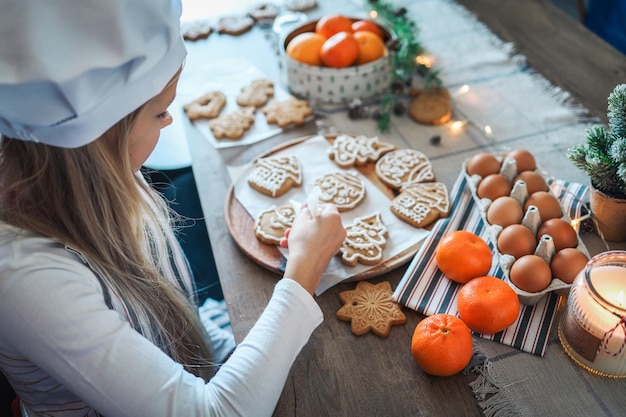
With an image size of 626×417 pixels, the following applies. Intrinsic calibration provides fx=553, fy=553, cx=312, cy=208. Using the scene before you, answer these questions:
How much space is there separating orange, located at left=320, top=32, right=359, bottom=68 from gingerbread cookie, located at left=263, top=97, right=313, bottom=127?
0.15 metres

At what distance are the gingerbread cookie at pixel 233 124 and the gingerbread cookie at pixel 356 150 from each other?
276 millimetres

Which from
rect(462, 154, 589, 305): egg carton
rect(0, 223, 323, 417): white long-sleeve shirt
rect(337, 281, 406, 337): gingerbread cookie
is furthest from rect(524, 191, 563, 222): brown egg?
rect(0, 223, 323, 417): white long-sleeve shirt

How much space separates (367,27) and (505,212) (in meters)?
0.83

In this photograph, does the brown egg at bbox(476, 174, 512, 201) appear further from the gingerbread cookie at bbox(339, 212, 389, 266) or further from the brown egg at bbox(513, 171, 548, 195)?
the gingerbread cookie at bbox(339, 212, 389, 266)

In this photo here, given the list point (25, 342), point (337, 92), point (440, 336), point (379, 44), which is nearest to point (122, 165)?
point (25, 342)

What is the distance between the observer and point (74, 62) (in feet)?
2.35

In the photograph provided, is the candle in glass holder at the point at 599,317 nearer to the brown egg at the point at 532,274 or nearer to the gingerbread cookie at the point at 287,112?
the brown egg at the point at 532,274

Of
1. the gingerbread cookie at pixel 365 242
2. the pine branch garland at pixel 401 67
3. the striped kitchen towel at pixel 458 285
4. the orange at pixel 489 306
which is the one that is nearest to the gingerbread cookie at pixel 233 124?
the pine branch garland at pixel 401 67

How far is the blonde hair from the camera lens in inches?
33.2

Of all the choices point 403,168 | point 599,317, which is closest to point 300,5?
point 403,168

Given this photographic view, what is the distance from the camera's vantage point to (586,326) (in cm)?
91

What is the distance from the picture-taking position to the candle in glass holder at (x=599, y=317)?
0.87m

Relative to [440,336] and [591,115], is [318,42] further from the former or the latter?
[440,336]

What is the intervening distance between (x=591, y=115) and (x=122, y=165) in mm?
1289
